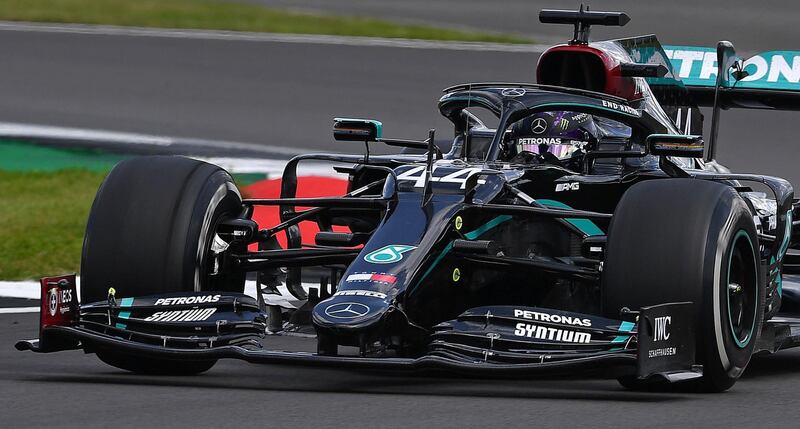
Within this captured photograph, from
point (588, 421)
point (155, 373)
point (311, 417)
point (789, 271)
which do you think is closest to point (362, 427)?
point (311, 417)

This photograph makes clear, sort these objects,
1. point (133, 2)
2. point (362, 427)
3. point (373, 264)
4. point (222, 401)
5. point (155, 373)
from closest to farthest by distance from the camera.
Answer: point (362, 427), point (222, 401), point (373, 264), point (155, 373), point (133, 2)

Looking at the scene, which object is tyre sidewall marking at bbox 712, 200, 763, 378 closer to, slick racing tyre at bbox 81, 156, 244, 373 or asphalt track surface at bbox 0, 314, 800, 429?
asphalt track surface at bbox 0, 314, 800, 429

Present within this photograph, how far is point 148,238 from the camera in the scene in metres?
7.73

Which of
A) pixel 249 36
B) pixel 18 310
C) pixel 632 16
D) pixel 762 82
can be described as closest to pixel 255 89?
pixel 249 36

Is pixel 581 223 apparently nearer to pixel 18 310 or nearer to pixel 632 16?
pixel 18 310

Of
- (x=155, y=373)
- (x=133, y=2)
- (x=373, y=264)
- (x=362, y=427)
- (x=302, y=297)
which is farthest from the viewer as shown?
(x=133, y=2)

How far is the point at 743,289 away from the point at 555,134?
1.56 metres

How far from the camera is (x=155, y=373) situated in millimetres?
7816

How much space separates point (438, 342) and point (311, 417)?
3.28 feet

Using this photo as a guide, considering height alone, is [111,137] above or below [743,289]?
Answer: above

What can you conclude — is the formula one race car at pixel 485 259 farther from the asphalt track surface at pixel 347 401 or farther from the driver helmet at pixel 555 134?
the asphalt track surface at pixel 347 401

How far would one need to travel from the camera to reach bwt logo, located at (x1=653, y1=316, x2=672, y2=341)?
22.3 ft

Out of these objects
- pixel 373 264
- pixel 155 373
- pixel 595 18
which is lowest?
pixel 155 373

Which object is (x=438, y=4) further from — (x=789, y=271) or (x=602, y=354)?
(x=602, y=354)
